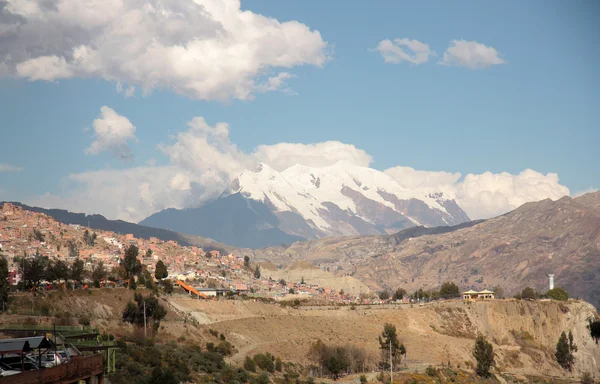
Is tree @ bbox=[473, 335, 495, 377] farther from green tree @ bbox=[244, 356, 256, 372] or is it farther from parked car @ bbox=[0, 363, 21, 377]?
parked car @ bbox=[0, 363, 21, 377]

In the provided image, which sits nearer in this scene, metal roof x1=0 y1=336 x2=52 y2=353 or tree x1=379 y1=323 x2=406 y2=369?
metal roof x1=0 y1=336 x2=52 y2=353

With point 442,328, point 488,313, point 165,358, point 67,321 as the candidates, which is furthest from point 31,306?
point 488,313

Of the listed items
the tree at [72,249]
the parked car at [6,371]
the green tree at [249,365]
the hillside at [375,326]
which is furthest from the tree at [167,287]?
the parked car at [6,371]

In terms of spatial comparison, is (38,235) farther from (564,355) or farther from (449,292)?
(564,355)

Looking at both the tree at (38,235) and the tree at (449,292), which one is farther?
the tree at (449,292)

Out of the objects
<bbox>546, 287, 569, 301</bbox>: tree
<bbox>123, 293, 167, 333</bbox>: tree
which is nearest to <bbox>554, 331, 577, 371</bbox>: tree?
<bbox>546, 287, 569, 301</bbox>: tree

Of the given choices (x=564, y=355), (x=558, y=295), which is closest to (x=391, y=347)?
(x=564, y=355)

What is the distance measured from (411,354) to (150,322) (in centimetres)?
4590

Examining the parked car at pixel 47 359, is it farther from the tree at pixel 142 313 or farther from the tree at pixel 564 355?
the tree at pixel 564 355

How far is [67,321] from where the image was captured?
62.0 meters

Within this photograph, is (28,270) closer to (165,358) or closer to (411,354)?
(165,358)

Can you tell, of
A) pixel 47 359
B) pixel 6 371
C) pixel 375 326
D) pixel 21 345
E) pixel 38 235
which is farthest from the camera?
pixel 38 235

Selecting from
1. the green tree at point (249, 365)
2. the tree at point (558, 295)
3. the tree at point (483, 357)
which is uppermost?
the tree at point (558, 295)

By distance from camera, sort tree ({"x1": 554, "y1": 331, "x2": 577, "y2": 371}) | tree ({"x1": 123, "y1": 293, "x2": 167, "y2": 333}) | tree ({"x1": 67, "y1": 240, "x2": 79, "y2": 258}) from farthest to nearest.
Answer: tree ({"x1": 67, "y1": 240, "x2": 79, "y2": 258}), tree ({"x1": 554, "y1": 331, "x2": 577, "y2": 371}), tree ({"x1": 123, "y1": 293, "x2": 167, "y2": 333})
